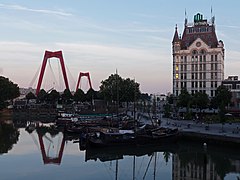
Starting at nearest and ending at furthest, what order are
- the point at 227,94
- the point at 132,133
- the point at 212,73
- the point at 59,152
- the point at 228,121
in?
1. the point at 59,152
2. the point at 132,133
3. the point at 228,121
4. the point at 227,94
5. the point at 212,73

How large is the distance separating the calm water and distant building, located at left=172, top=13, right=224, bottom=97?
1598 inches

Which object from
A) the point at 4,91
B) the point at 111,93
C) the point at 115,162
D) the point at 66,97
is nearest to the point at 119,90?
the point at 111,93

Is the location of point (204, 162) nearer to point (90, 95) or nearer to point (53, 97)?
point (53, 97)

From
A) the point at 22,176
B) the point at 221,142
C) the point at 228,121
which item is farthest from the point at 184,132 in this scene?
the point at 22,176

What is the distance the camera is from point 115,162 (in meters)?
28.4

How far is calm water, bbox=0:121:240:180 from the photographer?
23797 mm

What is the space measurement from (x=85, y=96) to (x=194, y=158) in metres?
79.9

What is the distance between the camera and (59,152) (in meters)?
32.9

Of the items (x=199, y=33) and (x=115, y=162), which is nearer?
(x=115, y=162)

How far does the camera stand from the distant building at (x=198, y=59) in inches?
2931

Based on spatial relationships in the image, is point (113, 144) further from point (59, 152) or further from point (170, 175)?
point (170, 175)

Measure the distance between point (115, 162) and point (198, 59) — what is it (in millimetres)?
52495

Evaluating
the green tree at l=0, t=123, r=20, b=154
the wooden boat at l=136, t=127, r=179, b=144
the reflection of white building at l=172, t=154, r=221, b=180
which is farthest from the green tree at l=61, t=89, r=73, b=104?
the reflection of white building at l=172, t=154, r=221, b=180

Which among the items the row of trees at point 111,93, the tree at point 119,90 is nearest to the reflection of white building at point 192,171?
the row of trees at point 111,93
